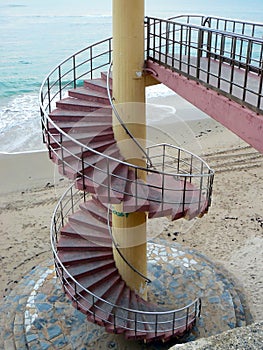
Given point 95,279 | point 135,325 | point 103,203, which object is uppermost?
point 103,203

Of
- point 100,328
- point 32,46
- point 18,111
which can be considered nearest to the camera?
point 100,328

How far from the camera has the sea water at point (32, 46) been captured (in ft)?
72.5

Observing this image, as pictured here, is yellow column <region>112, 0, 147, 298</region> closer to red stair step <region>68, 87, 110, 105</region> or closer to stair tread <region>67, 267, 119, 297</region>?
stair tread <region>67, 267, 119, 297</region>

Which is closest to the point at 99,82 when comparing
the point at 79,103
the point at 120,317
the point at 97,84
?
the point at 97,84

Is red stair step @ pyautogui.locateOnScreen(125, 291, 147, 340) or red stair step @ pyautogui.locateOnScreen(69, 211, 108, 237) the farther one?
red stair step @ pyautogui.locateOnScreen(69, 211, 108, 237)

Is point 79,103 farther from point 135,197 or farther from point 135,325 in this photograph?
point 135,325

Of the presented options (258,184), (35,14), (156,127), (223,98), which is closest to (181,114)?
(156,127)

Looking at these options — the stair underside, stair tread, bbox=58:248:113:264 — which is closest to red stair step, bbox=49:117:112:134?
the stair underside

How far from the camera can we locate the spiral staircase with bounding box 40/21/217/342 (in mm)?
6164

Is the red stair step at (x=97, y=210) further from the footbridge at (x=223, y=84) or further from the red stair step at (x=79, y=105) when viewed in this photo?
the footbridge at (x=223, y=84)

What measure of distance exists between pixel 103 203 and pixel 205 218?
6.68 m

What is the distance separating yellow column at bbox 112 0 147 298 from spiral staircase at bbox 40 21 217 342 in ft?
0.63

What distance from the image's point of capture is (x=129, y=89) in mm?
6492

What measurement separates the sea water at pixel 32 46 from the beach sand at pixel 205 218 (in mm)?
3865
